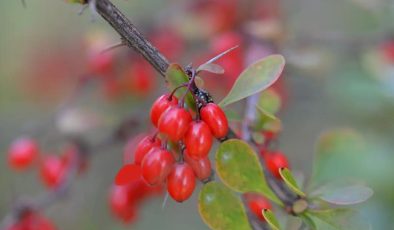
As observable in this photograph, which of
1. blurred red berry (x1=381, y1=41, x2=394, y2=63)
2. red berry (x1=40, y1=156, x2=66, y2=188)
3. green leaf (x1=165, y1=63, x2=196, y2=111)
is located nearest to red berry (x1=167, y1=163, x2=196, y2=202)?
green leaf (x1=165, y1=63, x2=196, y2=111)

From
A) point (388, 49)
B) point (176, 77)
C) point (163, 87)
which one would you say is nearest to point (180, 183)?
point (176, 77)

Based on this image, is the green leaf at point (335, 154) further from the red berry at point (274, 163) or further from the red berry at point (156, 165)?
the red berry at point (156, 165)

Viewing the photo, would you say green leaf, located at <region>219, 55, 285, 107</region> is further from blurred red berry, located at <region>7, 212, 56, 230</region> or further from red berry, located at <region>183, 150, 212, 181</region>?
blurred red berry, located at <region>7, 212, 56, 230</region>

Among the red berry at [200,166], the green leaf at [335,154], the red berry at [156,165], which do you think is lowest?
the green leaf at [335,154]

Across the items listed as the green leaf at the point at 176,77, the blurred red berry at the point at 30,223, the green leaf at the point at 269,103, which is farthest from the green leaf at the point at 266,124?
the blurred red berry at the point at 30,223

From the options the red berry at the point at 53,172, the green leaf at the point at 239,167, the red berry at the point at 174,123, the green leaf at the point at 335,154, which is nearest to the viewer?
the red berry at the point at 174,123

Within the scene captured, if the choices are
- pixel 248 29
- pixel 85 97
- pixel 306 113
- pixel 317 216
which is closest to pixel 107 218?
pixel 85 97

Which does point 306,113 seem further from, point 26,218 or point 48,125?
point 26,218
